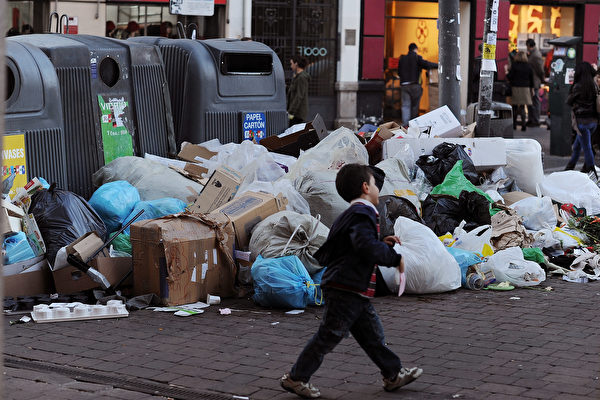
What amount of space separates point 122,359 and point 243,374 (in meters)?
0.74

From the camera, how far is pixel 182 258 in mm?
6312

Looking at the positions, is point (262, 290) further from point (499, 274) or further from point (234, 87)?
point (234, 87)

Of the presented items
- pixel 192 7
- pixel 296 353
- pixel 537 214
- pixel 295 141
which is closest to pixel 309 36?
pixel 192 7

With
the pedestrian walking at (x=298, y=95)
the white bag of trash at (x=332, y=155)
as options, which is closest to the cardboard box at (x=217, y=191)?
the white bag of trash at (x=332, y=155)

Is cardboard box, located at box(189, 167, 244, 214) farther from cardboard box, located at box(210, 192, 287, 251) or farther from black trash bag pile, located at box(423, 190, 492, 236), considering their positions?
black trash bag pile, located at box(423, 190, 492, 236)

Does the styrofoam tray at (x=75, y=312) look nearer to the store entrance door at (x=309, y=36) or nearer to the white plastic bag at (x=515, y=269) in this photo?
the white plastic bag at (x=515, y=269)

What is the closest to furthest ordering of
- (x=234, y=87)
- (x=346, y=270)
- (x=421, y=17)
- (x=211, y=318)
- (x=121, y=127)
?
1. (x=346, y=270)
2. (x=211, y=318)
3. (x=121, y=127)
4. (x=234, y=87)
5. (x=421, y=17)

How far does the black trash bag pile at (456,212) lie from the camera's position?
792cm

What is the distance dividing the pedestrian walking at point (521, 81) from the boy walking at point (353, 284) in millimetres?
16096

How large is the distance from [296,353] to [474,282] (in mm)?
2106

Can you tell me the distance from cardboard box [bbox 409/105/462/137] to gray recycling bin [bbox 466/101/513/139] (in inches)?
47.5

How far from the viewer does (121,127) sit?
28.0 ft

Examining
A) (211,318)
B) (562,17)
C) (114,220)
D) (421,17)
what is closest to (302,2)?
(421,17)

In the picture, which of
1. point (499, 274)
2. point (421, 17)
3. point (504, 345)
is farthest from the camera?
point (421, 17)
